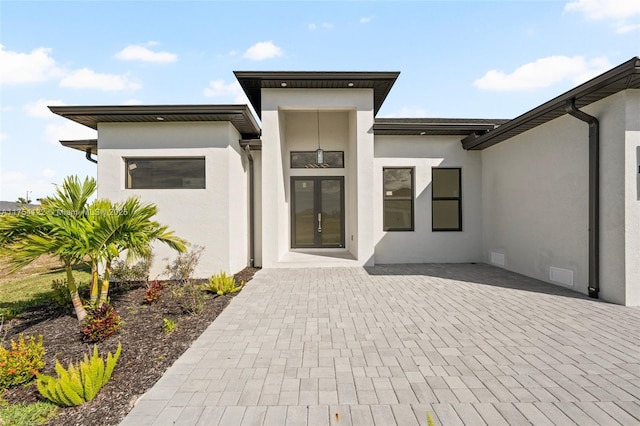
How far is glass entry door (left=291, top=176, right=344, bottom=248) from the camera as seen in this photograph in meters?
9.97

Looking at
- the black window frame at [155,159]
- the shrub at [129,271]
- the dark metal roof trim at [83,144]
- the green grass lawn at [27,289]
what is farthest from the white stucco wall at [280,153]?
the dark metal roof trim at [83,144]

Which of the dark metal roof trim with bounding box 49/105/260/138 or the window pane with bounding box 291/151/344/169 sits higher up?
the dark metal roof trim with bounding box 49/105/260/138

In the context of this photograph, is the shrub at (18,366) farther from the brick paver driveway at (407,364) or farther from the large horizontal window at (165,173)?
the large horizontal window at (165,173)

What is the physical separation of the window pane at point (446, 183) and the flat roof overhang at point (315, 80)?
10.4ft

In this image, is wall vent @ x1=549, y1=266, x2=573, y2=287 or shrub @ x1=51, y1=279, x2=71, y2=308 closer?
shrub @ x1=51, y1=279, x2=71, y2=308

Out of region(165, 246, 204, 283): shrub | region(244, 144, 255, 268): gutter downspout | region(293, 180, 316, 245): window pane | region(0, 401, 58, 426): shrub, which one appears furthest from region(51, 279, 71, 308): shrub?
region(293, 180, 316, 245): window pane

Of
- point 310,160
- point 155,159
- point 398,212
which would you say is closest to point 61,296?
point 155,159

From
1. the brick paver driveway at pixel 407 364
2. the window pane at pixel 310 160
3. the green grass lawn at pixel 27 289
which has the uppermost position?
the window pane at pixel 310 160

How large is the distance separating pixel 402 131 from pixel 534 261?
16.0 ft

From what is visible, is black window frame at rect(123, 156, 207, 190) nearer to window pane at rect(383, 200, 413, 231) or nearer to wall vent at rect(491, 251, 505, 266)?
window pane at rect(383, 200, 413, 231)

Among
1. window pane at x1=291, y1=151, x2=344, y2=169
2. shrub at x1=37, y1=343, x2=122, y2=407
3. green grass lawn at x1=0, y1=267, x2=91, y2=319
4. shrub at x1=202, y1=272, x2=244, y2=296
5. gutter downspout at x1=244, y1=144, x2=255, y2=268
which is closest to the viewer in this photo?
shrub at x1=37, y1=343, x2=122, y2=407

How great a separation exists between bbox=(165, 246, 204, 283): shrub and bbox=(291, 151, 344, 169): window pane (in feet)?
14.5

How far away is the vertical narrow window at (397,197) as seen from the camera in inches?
359

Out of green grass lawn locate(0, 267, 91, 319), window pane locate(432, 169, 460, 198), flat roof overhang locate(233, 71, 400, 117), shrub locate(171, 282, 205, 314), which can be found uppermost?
flat roof overhang locate(233, 71, 400, 117)
